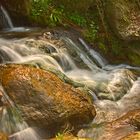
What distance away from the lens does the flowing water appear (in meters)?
7.08

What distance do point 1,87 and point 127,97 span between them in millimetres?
2528

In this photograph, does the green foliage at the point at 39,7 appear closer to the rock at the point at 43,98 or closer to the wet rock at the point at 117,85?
the wet rock at the point at 117,85

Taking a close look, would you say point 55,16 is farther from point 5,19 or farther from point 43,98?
point 43,98

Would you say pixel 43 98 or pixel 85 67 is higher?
pixel 43 98

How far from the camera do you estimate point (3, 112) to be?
5824 millimetres

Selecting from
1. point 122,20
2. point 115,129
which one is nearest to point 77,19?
point 122,20

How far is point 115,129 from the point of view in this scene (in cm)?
618

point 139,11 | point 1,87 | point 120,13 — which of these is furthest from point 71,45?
point 1,87

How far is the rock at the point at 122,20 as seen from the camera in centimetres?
986

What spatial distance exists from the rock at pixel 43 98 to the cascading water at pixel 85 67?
0.48 meters

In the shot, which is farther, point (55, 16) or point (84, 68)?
point (55, 16)

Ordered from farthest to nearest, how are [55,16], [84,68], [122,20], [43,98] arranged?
1. [122,20]
2. [55,16]
3. [84,68]
4. [43,98]

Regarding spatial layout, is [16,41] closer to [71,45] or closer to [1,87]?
[71,45]

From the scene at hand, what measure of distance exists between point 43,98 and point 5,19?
14.2 feet
